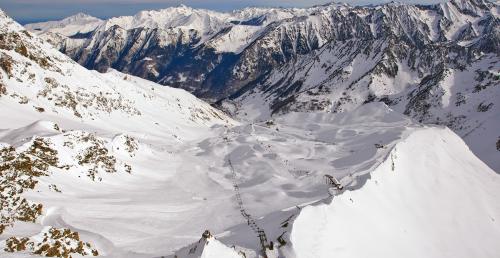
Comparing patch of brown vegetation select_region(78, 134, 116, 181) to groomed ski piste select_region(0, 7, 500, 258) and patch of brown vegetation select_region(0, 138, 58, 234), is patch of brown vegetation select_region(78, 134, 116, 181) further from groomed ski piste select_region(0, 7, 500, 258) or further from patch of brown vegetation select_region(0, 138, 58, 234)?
patch of brown vegetation select_region(0, 138, 58, 234)

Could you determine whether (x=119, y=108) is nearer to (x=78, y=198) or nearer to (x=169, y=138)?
(x=169, y=138)

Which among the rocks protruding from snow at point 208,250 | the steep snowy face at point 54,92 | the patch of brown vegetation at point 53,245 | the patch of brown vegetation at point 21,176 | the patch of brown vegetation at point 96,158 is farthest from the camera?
the steep snowy face at point 54,92

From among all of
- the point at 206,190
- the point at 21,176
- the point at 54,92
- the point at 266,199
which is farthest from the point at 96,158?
the point at 54,92

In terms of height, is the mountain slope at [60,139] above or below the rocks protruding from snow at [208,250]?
above

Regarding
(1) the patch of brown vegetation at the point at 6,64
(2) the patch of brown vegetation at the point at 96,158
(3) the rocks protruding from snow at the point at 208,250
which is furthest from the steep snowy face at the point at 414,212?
(1) the patch of brown vegetation at the point at 6,64

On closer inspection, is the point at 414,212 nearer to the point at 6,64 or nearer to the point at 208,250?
the point at 208,250

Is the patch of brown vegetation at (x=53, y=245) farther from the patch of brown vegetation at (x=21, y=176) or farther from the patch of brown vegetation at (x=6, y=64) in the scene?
the patch of brown vegetation at (x=6, y=64)
